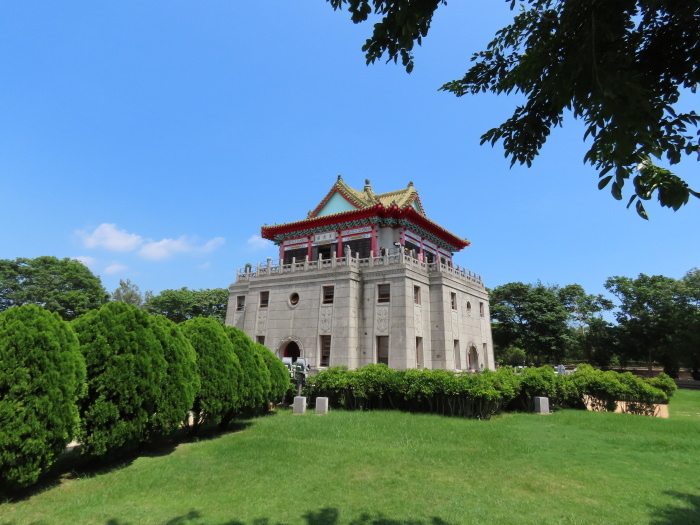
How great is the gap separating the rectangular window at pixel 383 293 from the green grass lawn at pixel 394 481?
950 cm

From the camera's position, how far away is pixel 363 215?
22.2m

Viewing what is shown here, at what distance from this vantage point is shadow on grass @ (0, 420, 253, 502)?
625 cm

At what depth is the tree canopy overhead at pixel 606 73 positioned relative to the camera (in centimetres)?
228

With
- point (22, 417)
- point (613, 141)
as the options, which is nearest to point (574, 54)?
point (613, 141)

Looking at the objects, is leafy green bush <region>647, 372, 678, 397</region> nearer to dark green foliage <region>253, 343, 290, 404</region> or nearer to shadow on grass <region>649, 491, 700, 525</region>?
shadow on grass <region>649, 491, 700, 525</region>

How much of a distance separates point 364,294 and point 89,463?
14219 mm

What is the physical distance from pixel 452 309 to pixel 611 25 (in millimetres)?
19621

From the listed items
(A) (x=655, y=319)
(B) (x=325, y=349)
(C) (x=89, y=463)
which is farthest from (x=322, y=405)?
(A) (x=655, y=319)

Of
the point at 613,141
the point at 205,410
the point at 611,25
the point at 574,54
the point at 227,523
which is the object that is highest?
the point at 611,25

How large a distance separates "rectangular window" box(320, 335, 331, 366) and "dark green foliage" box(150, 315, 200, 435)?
11087 mm

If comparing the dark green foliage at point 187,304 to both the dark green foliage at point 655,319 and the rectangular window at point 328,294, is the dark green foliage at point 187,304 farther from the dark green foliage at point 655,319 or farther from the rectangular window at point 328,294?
the dark green foliage at point 655,319

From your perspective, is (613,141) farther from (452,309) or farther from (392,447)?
(452,309)

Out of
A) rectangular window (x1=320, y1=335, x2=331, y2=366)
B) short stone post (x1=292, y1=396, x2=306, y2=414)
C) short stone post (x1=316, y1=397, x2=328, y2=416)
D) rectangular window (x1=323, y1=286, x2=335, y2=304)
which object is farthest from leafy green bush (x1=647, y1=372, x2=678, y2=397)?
short stone post (x1=292, y1=396, x2=306, y2=414)

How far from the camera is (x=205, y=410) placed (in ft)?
31.8
